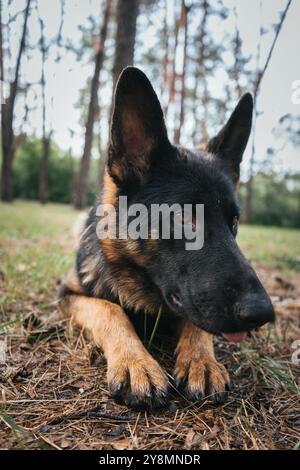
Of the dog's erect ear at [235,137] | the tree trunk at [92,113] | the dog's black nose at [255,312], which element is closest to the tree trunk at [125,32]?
the dog's erect ear at [235,137]

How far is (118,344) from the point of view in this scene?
6.63 feet

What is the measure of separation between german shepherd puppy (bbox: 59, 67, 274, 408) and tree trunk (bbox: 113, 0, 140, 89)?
11.2 ft

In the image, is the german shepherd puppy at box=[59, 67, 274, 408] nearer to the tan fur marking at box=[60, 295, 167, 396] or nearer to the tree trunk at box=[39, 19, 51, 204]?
the tan fur marking at box=[60, 295, 167, 396]

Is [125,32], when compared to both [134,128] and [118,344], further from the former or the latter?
[118,344]

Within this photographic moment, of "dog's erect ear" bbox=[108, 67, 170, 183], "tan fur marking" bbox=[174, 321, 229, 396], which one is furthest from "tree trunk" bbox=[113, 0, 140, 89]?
"tan fur marking" bbox=[174, 321, 229, 396]

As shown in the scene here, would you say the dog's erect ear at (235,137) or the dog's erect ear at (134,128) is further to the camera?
the dog's erect ear at (235,137)

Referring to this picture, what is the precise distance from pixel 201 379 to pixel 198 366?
9cm

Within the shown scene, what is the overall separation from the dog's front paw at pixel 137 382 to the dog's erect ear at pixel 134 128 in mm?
1224

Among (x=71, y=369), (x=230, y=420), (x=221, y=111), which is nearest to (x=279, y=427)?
(x=230, y=420)

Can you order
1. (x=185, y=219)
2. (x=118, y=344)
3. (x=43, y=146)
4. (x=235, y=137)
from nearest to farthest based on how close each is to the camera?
(x=118, y=344) → (x=185, y=219) → (x=235, y=137) → (x=43, y=146)

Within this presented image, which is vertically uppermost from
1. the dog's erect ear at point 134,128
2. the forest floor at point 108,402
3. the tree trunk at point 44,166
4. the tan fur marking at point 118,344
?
the tree trunk at point 44,166

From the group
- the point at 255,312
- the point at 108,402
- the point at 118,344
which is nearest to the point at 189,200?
the point at 255,312

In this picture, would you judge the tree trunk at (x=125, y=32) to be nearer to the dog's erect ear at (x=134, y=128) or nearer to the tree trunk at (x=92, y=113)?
the dog's erect ear at (x=134, y=128)

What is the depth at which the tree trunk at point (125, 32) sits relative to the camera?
5512 mm
